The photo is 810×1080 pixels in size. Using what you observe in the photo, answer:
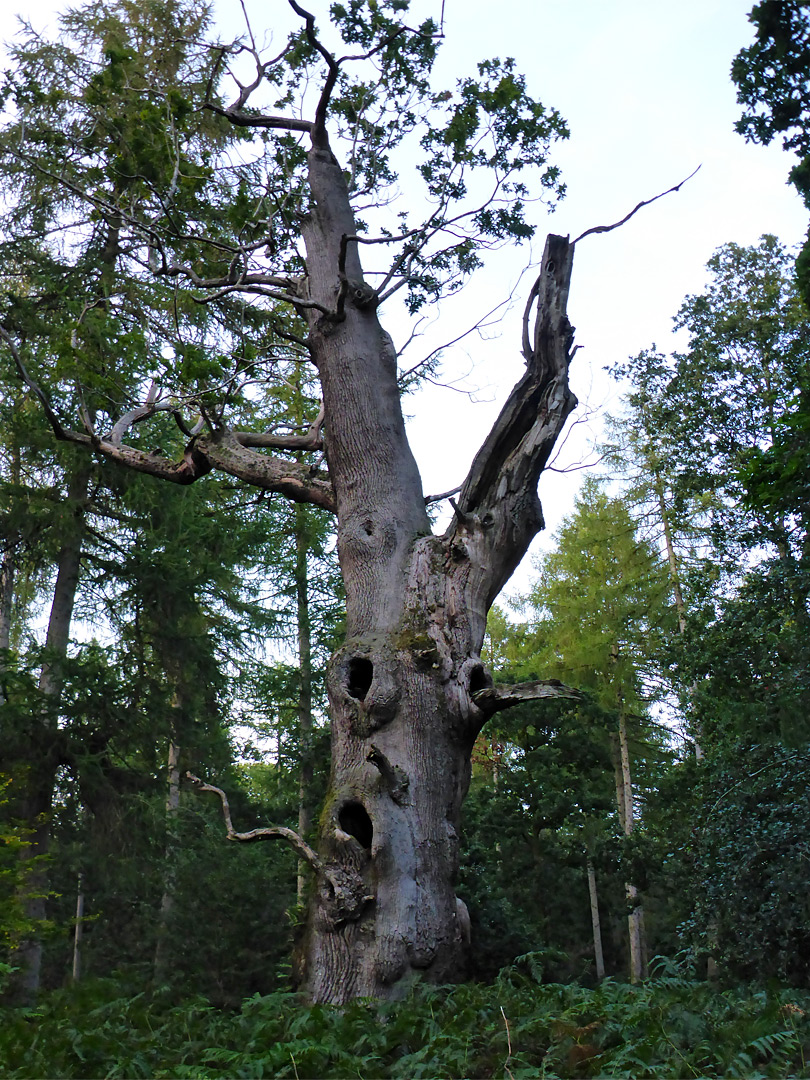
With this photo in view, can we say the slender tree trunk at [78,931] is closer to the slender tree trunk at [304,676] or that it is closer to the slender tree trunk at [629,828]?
the slender tree trunk at [304,676]

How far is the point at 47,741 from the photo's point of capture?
11.9 meters

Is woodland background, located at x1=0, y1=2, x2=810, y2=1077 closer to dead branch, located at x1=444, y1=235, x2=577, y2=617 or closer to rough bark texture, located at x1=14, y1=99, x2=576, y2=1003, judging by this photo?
rough bark texture, located at x1=14, y1=99, x2=576, y2=1003

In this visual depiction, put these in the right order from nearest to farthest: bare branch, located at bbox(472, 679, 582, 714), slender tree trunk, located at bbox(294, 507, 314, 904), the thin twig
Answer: the thin twig → bare branch, located at bbox(472, 679, 582, 714) → slender tree trunk, located at bbox(294, 507, 314, 904)

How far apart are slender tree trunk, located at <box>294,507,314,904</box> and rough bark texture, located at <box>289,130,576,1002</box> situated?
915 cm

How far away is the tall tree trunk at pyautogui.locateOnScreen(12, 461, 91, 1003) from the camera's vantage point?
36.2ft

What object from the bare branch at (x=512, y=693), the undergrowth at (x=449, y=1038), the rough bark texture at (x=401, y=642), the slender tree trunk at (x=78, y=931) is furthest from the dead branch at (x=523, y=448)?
the slender tree trunk at (x=78, y=931)

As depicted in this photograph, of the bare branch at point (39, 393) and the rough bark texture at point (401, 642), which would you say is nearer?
the rough bark texture at point (401, 642)

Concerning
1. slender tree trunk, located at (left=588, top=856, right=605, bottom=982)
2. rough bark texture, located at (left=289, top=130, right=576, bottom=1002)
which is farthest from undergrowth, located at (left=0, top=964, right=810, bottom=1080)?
slender tree trunk, located at (left=588, top=856, right=605, bottom=982)

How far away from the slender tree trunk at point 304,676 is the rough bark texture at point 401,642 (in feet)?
30.0

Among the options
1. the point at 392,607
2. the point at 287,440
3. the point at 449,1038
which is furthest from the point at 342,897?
the point at 287,440

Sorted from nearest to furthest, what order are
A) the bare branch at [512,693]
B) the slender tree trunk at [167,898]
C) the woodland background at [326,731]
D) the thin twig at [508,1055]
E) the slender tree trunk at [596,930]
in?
the thin twig at [508,1055] → the woodland background at [326,731] → the bare branch at [512,693] → the slender tree trunk at [167,898] → the slender tree trunk at [596,930]

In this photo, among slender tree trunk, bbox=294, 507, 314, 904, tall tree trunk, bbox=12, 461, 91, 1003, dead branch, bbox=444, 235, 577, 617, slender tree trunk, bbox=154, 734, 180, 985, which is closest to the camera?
dead branch, bbox=444, 235, 577, 617

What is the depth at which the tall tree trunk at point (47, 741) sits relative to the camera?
11.0 meters

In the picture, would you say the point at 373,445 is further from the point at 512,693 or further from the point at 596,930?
the point at 596,930
